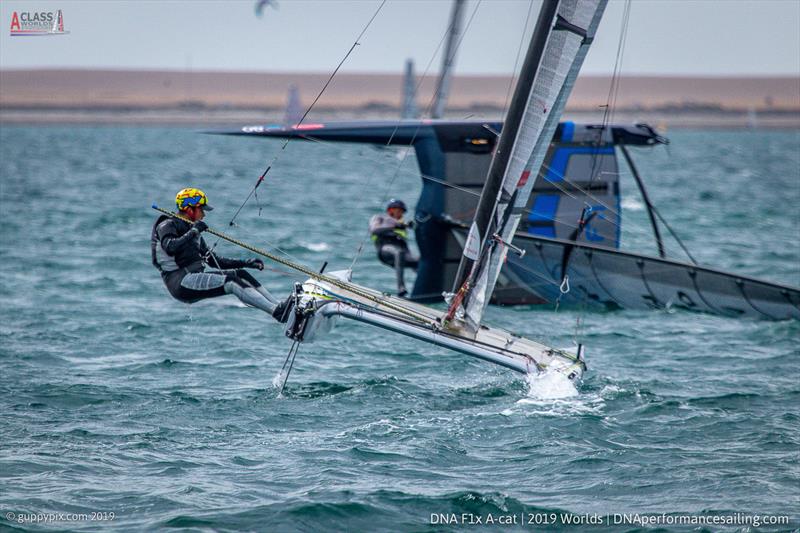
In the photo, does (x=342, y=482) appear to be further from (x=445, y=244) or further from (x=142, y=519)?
(x=445, y=244)

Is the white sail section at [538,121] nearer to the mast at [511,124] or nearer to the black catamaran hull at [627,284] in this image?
the mast at [511,124]

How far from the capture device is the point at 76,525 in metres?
6.11

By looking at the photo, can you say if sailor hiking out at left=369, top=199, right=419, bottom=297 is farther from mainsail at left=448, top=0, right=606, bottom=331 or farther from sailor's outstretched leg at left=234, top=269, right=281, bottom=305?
sailor's outstretched leg at left=234, top=269, right=281, bottom=305

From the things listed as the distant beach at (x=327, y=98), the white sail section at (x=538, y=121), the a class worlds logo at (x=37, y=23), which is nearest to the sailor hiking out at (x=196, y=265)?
the white sail section at (x=538, y=121)

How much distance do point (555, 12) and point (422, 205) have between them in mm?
5228

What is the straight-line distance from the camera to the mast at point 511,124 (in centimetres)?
838

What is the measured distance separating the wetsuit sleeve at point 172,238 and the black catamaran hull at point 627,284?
5048mm

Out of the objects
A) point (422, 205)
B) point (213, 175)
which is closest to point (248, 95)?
point (213, 175)

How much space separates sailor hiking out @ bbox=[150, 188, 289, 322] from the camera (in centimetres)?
857

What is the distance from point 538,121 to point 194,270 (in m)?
3.20

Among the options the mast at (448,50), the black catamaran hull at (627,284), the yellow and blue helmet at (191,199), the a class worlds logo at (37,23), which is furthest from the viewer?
the mast at (448,50)

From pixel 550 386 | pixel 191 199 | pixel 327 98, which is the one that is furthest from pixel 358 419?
pixel 327 98

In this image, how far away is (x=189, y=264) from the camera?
8.80 meters

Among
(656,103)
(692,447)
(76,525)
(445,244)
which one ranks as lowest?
(76,525)
